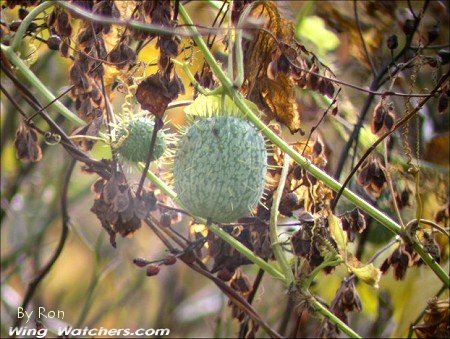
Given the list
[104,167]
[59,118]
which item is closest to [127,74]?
[104,167]

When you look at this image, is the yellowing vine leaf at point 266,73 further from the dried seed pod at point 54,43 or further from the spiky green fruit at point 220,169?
the dried seed pod at point 54,43

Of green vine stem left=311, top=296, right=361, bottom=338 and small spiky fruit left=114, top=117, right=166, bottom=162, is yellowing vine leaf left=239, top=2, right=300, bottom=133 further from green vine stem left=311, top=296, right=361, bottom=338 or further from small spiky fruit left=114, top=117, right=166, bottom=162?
green vine stem left=311, top=296, right=361, bottom=338

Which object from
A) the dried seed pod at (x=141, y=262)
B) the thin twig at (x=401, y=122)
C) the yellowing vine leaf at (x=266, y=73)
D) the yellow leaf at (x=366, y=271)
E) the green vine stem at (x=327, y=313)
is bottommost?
the green vine stem at (x=327, y=313)

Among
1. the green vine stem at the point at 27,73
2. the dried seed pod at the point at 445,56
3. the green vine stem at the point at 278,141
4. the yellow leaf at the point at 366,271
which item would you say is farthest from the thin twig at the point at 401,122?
the green vine stem at the point at 27,73

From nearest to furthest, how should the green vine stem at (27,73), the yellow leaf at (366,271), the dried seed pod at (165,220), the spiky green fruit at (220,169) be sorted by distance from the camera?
the spiky green fruit at (220,169) → the yellow leaf at (366,271) → the green vine stem at (27,73) → the dried seed pod at (165,220)

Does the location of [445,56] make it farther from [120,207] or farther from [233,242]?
[120,207]

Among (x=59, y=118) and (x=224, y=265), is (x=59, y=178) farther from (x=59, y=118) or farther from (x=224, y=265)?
(x=224, y=265)

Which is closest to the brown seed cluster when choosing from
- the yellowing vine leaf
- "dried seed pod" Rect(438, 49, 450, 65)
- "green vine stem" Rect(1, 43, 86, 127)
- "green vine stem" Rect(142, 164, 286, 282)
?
"green vine stem" Rect(142, 164, 286, 282)

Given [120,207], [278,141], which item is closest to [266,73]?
[278,141]
